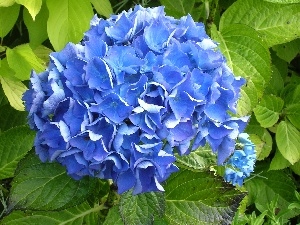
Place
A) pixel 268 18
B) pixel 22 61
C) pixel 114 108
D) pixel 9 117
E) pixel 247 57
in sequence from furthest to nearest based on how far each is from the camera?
1. pixel 9 117
2. pixel 268 18
3. pixel 247 57
4. pixel 22 61
5. pixel 114 108

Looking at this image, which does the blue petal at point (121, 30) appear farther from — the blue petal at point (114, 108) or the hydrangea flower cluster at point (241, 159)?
the hydrangea flower cluster at point (241, 159)

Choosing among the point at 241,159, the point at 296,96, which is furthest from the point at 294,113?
the point at 241,159

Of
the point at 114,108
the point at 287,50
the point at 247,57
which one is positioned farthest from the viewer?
the point at 287,50

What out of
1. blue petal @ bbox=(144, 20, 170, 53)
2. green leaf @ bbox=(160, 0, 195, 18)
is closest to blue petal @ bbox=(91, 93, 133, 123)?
blue petal @ bbox=(144, 20, 170, 53)

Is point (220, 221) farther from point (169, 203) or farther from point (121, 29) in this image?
point (121, 29)

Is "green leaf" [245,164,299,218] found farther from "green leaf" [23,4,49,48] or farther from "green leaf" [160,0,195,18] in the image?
"green leaf" [23,4,49,48]

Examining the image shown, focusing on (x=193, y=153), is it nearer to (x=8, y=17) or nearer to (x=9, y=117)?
(x=8, y=17)
